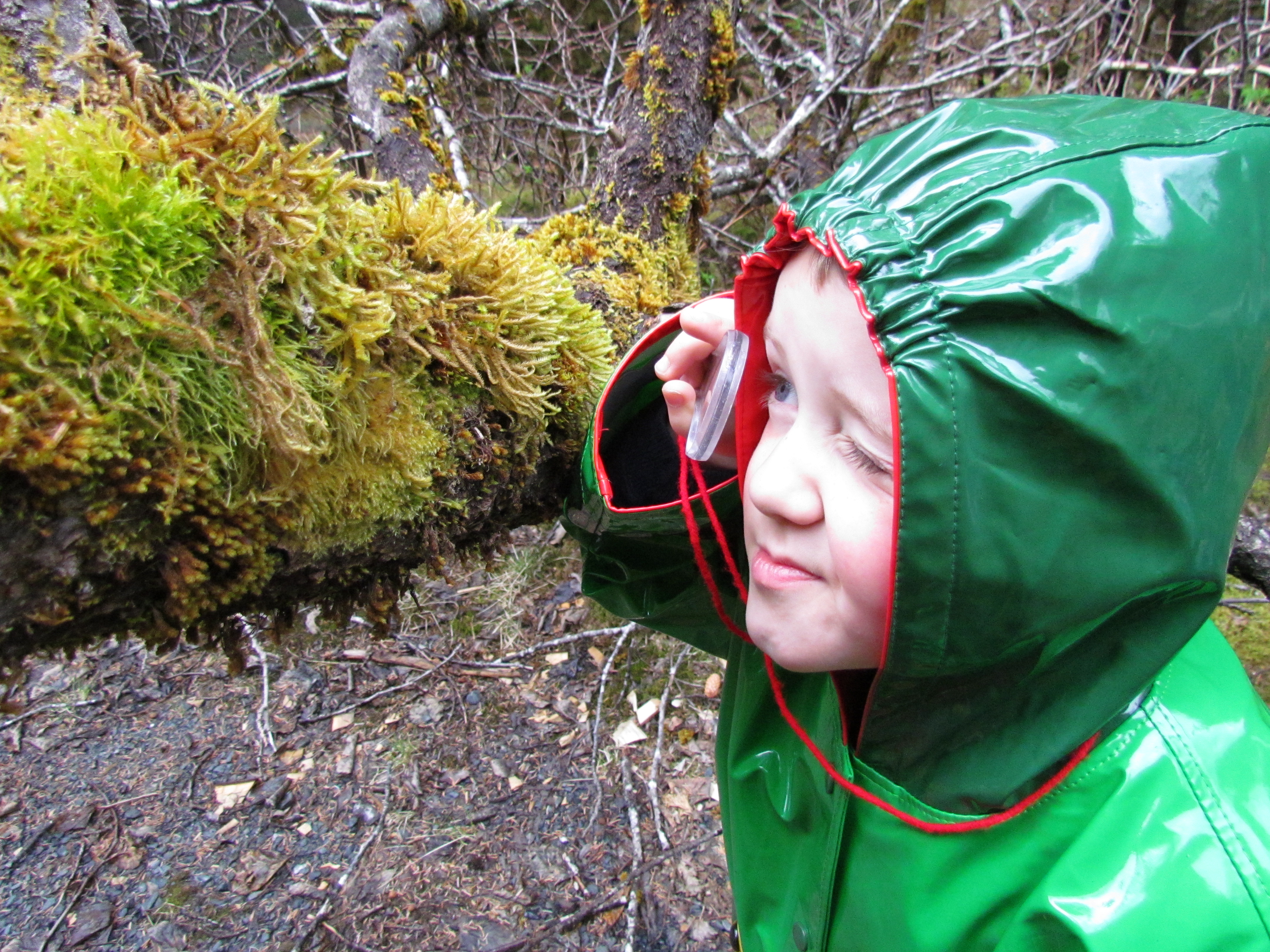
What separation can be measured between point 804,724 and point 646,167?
1415 millimetres

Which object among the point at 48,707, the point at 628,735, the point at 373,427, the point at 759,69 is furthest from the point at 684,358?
the point at 759,69

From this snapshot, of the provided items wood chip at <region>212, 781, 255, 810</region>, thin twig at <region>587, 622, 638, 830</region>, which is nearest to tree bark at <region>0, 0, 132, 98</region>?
wood chip at <region>212, 781, 255, 810</region>

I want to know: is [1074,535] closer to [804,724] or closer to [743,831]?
[804,724]

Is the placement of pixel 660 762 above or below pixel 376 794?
below

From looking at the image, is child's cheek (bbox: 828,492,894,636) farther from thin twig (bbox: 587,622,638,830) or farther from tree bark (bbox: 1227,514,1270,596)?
thin twig (bbox: 587,622,638,830)

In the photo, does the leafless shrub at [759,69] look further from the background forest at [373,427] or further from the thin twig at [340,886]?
the thin twig at [340,886]

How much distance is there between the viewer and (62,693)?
8.47 ft

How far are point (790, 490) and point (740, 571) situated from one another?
56cm

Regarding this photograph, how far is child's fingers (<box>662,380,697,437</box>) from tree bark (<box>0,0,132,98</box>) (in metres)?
0.88

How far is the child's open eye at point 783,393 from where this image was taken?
3.23 feet

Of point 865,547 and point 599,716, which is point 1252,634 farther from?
point 865,547

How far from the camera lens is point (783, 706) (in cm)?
128

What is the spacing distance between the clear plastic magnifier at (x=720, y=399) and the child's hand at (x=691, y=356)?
0.06ft

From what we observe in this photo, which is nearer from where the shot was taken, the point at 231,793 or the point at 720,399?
the point at 720,399
